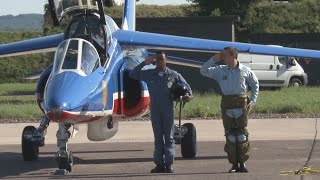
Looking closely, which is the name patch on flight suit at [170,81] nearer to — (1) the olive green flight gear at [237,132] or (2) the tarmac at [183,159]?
(1) the olive green flight gear at [237,132]

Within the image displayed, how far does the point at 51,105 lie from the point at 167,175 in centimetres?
190

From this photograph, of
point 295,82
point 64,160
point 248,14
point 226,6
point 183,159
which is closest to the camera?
point 64,160

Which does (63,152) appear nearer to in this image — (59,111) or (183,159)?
(59,111)

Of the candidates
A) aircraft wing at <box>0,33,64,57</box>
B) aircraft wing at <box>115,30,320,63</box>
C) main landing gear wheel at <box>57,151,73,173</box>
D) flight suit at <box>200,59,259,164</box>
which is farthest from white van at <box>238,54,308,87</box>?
main landing gear wheel at <box>57,151,73,173</box>

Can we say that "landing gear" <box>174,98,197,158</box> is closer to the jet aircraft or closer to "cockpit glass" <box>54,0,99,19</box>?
the jet aircraft

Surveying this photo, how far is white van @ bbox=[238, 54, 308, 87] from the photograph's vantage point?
37.5 m

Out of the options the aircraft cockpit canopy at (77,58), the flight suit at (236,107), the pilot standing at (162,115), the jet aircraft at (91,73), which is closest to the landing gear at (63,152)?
the jet aircraft at (91,73)

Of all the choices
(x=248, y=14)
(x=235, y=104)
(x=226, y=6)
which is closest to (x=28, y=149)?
(x=235, y=104)

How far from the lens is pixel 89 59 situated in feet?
43.8

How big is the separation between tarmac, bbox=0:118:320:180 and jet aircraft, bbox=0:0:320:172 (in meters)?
0.50

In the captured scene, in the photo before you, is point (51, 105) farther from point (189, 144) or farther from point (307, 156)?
point (307, 156)

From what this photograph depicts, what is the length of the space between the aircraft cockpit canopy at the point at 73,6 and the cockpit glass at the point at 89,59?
1.07 m

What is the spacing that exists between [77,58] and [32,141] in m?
2.27

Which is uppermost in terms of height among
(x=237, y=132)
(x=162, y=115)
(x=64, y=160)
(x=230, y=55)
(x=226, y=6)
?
(x=230, y=55)
